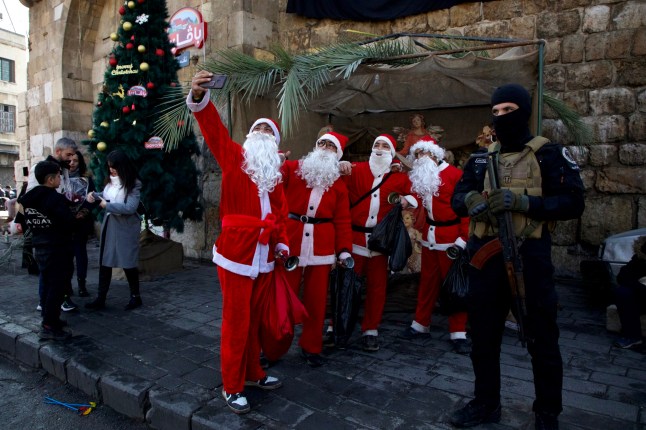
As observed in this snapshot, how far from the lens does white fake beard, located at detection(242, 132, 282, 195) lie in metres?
3.04

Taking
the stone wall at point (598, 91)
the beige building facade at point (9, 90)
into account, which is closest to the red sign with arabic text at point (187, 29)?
the stone wall at point (598, 91)

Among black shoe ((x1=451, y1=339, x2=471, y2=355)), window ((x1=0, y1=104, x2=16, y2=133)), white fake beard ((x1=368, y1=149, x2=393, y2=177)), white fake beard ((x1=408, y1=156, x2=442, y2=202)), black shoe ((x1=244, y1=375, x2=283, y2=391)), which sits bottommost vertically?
black shoe ((x1=244, y1=375, x2=283, y2=391))

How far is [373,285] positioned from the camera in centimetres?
423

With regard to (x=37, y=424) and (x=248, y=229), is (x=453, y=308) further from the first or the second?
(x=37, y=424)

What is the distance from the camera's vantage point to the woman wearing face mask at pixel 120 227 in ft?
17.0

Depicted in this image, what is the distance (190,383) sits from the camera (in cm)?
340

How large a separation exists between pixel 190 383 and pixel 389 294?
2708 millimetres

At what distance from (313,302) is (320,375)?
0.59m

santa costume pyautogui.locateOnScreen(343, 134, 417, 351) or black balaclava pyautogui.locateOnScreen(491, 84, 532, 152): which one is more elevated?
black balaclava pyautogui.locateOnScreen(491, 84, 532, 152)

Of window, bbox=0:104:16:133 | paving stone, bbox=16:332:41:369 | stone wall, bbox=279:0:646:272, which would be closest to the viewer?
paving stone, bbox=16:332:41:369

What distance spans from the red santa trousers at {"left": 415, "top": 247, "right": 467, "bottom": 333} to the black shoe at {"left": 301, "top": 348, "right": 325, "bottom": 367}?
1.15 meters

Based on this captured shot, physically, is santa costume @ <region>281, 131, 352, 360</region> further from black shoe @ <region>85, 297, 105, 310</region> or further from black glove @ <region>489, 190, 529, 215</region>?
black shoe @ <region>85, 297, 105, 310</region>

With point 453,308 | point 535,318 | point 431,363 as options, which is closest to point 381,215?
point 453,308

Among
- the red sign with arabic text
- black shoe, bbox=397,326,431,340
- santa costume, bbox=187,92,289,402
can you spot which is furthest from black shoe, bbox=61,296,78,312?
the red sign with arabic text
